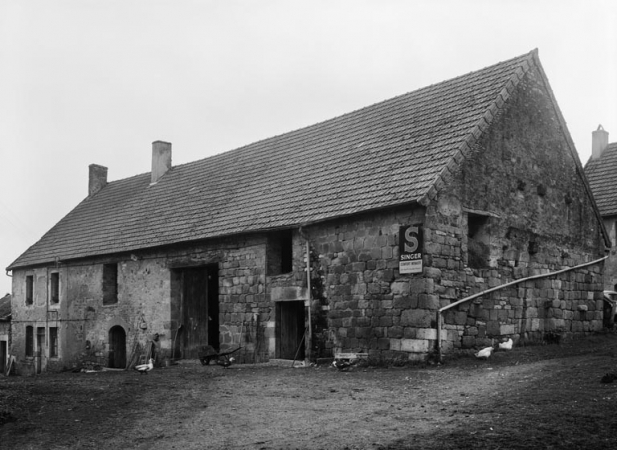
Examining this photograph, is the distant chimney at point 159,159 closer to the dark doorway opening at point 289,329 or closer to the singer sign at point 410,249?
the dark doorway opening at point 289,329

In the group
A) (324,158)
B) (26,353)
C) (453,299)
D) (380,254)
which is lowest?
(26,353)

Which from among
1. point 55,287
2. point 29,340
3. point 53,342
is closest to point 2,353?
point 29,340

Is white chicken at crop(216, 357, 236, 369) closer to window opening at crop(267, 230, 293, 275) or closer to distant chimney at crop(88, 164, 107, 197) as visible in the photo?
window opening at crop(267, 230, 293, 275)

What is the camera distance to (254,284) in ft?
64.2

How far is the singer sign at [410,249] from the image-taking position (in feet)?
50.9

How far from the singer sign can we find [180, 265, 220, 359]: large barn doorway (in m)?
7.56

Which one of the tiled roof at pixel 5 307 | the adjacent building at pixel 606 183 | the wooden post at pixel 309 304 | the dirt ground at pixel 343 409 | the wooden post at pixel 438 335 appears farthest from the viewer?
the tiled roof at pixel 5 307

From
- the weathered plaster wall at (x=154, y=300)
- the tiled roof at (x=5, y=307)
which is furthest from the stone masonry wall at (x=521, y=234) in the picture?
the tiled roof at (x=5, y=307)

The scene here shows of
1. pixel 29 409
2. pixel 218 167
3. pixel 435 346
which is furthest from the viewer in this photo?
pixel 218 167

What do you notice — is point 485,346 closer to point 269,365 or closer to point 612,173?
point 269,365

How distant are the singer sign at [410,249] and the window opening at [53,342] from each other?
57.2 ft

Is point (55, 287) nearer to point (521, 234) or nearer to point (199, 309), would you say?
point (199, 309)

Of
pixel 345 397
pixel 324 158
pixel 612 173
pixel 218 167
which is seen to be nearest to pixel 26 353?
pixel 218 167

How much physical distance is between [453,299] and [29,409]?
8795 mm
